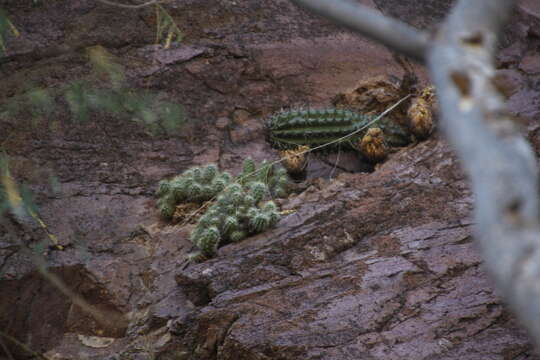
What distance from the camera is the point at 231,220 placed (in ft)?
11.6

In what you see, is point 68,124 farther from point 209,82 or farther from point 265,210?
point 265,210

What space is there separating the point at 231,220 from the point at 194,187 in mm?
568

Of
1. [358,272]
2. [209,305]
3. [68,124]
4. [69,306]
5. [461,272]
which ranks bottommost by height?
[69,306]

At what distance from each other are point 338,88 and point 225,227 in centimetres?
236

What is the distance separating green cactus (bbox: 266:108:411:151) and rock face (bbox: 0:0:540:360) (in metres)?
0.16

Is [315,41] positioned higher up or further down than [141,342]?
higher up

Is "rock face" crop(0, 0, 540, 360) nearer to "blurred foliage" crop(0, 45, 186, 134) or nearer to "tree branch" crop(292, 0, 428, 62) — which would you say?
"blurred foliage" crop(0, 45, 186, 134)

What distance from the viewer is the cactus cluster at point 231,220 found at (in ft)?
11.2

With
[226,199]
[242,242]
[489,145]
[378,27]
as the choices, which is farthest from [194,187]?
[489,145]

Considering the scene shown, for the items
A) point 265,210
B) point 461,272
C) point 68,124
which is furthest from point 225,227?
point 68,124

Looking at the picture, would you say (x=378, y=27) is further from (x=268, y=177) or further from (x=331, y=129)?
(x=331, y=129)

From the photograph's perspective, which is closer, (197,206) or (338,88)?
(197,206)

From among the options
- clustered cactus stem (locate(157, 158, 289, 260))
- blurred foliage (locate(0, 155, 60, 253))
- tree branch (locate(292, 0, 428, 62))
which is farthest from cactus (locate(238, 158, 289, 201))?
tree branch (locate(292, 0, 428, 62))

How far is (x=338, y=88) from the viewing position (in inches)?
217
